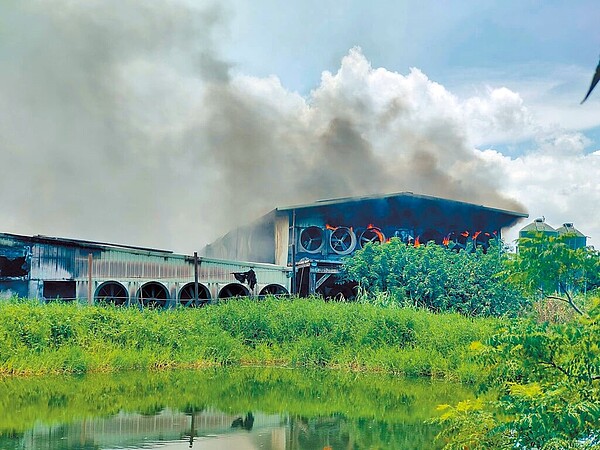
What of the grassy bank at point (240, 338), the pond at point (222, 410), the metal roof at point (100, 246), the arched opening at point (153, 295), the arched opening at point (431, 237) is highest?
the arched opening at point (431, 237)

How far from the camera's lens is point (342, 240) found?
28.0 meters

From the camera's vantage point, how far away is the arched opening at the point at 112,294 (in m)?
23.6

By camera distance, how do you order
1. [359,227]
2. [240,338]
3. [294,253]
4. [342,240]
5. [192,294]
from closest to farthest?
1. [240,338]
2. [192,294]
3. [294,253]
4. [342,240]
5. [359,227]

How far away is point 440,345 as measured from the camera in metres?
17.9

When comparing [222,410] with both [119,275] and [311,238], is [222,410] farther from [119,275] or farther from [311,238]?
[311,238]

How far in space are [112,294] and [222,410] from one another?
12161 millimetres

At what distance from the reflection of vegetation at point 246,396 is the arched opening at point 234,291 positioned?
28.4 ft

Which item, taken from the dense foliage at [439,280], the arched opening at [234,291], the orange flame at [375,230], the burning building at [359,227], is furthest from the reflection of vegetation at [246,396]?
the orange flame at [375,230]

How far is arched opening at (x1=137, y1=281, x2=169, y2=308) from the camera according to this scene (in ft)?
80.5

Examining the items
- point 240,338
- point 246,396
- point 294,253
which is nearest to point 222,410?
point 246,396

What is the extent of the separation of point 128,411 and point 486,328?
28.1 feet

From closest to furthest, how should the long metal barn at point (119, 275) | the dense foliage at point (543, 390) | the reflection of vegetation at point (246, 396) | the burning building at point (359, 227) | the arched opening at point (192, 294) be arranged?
1. the dense foliage at point (543, 390)
2. the reflection of vegetation at point (246, 396)
3. the long metal barn at point (119, 275)
4. the arched opening at point (192, 294)
5. the burning building at point (359, 227)

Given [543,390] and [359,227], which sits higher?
[359,227]

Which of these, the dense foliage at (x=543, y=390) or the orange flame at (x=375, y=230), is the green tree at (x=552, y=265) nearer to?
the dense foliage at (x=543, y=390)
